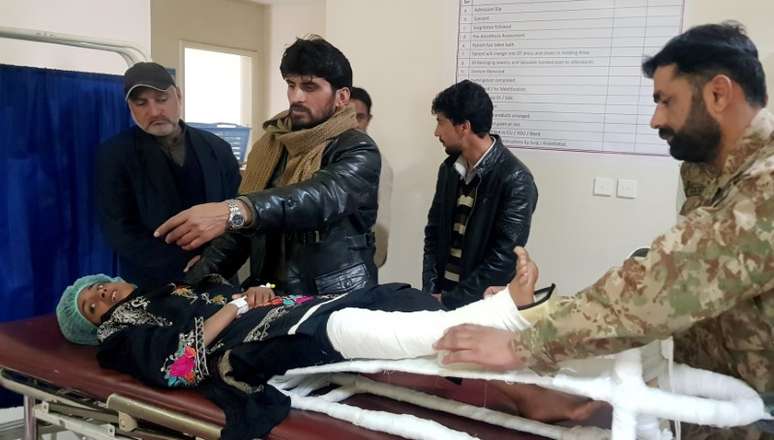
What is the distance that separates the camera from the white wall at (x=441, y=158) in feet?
9.09

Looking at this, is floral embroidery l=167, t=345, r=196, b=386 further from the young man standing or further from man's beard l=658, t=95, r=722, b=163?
the young man standing

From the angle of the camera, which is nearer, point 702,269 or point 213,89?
point 702,269

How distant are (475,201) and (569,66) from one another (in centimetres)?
94

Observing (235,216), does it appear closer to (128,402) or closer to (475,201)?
(128,402)

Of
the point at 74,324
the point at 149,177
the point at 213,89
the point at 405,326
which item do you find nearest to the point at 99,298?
the point at 74,324

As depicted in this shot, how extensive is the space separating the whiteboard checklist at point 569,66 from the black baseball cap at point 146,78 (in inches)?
58.6

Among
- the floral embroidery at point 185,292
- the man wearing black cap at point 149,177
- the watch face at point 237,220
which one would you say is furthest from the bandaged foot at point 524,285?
the man wearing black cap at point 149,177

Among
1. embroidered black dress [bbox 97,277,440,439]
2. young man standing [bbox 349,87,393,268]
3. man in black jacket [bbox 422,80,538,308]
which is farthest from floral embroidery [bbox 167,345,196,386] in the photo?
young man standing [bbox 349,87,393,268]

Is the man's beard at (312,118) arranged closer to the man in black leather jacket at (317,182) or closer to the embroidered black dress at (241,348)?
the man in black leather jacket at (317,182)

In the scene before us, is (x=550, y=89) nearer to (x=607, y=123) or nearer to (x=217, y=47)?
(x=607, y=123)

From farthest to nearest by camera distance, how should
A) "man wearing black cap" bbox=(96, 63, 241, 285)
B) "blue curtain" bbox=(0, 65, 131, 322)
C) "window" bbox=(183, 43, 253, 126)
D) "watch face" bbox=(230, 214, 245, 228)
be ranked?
"window" bbox=(183, 43, 253, 126) < "man wearing black cap" bbox=(96, 63, 241, 285) < "blue curtain" bbox=(0, 65, 131, 322) < "watch face" bbox=(230, 214, 245, 228)

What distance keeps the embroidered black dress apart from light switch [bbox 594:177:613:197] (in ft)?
4.57

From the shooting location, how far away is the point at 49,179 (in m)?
2.41

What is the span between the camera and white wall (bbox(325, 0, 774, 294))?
2.77m
